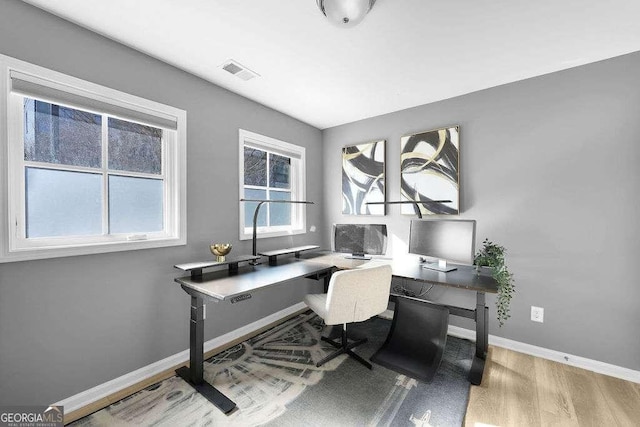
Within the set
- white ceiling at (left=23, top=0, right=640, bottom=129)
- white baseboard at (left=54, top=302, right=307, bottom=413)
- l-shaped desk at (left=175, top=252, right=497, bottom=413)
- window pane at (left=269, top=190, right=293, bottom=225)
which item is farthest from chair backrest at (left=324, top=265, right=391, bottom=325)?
white ceiling at (left=23, top=0, right=640, bottom=129)

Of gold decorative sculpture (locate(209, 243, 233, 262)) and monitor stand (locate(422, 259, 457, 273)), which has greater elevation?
gold decorative sculpture (locate(209, 243, 233, 262))

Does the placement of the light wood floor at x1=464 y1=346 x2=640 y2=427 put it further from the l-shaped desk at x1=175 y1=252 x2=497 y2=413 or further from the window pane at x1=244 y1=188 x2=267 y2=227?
the window pane at x1=244 y1=188 x2=267 y2=227

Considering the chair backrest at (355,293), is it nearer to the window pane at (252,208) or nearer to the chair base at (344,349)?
the chair base at (344,349)

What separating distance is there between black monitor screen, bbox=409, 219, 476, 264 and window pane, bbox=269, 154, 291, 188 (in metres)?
1.64

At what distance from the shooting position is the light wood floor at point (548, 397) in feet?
5.21

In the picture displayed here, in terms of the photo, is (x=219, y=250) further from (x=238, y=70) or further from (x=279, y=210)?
(x=238, y=70)

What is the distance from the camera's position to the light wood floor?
62.6 inches

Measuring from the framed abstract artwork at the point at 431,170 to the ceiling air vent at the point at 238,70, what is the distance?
1.77 meters

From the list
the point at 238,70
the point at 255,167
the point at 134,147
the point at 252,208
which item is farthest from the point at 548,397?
the point at 134,147

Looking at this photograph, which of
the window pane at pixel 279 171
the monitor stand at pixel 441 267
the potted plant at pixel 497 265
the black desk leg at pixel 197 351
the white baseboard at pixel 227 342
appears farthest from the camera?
the window pane at pixel 279 171

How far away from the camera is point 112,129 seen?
1887mm

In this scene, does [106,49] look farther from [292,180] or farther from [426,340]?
[426,340]

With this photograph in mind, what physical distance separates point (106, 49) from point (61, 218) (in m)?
1.18

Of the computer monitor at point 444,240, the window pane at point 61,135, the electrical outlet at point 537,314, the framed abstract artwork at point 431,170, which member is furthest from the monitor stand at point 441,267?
the window pane at point 61,135
